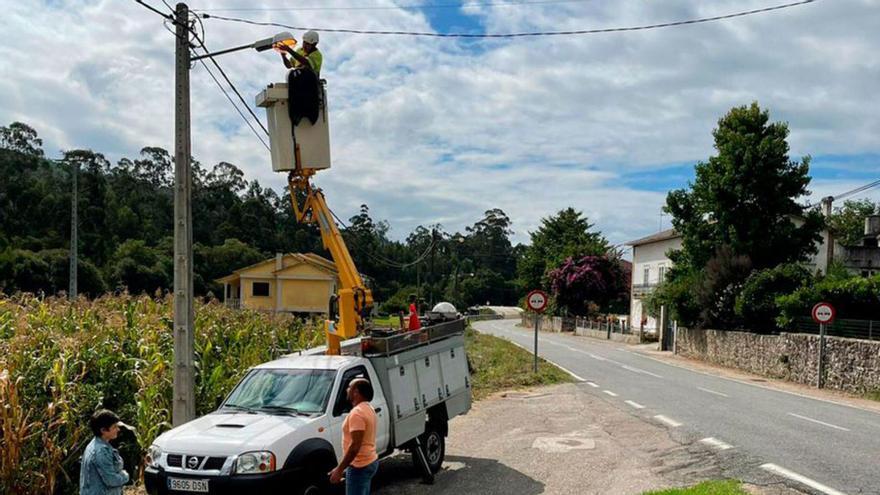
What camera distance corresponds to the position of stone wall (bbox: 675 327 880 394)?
24.9 meters

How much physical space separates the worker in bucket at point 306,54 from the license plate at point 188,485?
618cm

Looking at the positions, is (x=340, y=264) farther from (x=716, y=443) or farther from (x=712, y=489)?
(x=716, y=443)

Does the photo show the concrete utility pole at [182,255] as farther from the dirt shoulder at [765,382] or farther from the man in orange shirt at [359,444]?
the dirt shoulder at [765,382]

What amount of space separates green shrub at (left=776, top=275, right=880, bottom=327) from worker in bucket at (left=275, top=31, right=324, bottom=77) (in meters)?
24.8

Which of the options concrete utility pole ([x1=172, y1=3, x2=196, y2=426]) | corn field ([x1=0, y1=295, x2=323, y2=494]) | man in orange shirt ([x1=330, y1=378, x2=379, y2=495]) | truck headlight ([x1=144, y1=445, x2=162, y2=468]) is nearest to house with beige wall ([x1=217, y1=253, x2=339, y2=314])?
corn field ([x1=0, y1=295, x2=323, y2=494])

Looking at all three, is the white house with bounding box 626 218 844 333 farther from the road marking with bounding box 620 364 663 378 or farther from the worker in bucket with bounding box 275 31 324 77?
the worker in bucket with bounding box 275 31 324 77

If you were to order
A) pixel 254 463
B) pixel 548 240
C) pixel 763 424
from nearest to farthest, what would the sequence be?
pixel 254 463, pixel 763 424, pixel 548 240

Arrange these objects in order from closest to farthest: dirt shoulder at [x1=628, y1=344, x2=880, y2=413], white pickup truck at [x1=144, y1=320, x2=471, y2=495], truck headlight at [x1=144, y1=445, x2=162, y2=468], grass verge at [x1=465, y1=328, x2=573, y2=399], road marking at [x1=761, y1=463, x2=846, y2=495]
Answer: white pickup truck at [x1=144, y1=320, x2=471, y2=495] < truck headlight at [x1=144, y1=445, x2=162, y2=468] < road marking at [x1=761, y1=463, x2=846, y2=495] < dirt shoulder at [x1=628, y1=344, x2=880, y2=413] < grass verge at [x1=465, y1=328, x2=573, y2=399]

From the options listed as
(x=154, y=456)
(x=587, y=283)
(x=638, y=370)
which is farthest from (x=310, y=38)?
(x=587, y=283)

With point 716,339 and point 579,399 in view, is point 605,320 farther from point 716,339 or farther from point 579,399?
point 579,399

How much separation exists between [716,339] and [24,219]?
2182 inches

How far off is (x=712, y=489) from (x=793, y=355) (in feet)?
73.3

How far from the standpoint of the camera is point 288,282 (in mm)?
61875

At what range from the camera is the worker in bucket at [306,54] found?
38.6 ft
